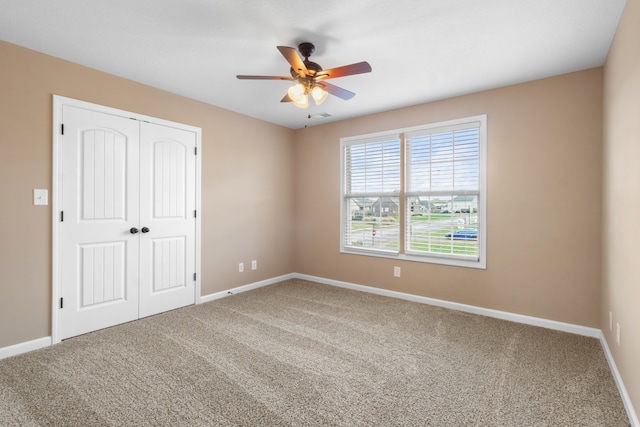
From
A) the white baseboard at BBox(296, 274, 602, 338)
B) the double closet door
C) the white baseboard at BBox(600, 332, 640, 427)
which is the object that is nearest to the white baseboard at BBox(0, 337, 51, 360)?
the double closet door

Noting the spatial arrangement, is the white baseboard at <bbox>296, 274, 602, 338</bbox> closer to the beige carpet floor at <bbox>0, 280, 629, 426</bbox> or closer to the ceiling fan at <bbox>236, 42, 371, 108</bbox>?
the beige carpet floor at <bbox>0, 280, 629, 426</bbox>

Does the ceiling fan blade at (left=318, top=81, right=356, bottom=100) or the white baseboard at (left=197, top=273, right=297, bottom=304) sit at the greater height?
the ceiling fan blade at (left=318, top=81, right=356, bottom=100)

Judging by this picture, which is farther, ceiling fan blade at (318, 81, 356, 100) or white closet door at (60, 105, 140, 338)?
white closet door at (60, 105, 140, 338)

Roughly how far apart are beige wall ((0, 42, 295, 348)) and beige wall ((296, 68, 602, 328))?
2.12 metres

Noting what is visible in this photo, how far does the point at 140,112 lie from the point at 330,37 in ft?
7.31

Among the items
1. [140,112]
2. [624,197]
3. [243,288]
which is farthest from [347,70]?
[243,288]

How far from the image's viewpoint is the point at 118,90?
3.15 meters

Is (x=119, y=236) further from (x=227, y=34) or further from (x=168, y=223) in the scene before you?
(x=227, y=34)

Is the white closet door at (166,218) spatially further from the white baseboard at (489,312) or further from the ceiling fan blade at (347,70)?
the white baseboard at (489,312)

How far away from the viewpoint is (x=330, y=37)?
2.41 meters

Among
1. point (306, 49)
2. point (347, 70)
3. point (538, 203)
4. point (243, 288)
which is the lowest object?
point (243, 288)

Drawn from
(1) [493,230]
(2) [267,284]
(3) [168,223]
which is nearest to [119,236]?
(3) [168,223]

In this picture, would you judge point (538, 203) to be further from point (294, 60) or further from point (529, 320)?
point (294, 60)

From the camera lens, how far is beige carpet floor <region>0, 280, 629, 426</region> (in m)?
1.81
